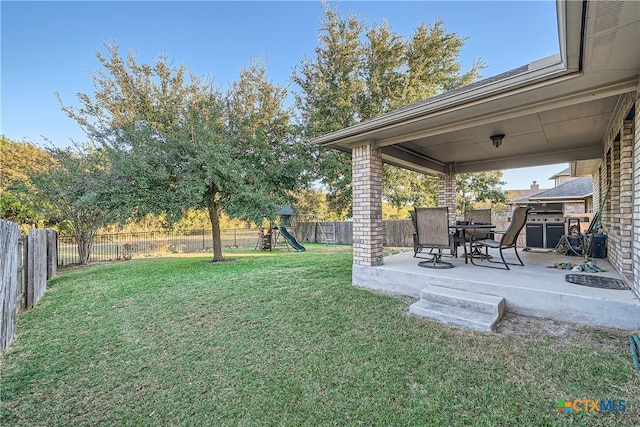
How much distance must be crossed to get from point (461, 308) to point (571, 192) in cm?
1163

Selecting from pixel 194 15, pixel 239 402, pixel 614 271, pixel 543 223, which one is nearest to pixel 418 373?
pixel 239 402

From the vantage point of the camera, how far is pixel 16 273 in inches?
140

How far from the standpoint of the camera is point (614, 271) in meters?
3.98

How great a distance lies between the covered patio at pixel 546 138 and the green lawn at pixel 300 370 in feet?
1.72

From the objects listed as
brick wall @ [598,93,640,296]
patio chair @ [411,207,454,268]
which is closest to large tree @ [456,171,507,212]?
brick wall @ [598,93,640,296]

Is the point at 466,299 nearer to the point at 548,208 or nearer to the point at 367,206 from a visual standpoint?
the point at 367,206

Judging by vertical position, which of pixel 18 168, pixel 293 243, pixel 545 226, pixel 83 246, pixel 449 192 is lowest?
pixel 293 243

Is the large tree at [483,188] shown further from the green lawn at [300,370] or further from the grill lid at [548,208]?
the green lawn at [300,370]

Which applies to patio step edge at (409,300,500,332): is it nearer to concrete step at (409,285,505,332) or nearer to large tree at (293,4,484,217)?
concrete step at (409,285,505,332)

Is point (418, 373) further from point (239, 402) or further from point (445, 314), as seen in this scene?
point (239, 402)

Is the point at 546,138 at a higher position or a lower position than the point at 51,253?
higher

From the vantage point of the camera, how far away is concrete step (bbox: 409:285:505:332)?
9.69ft

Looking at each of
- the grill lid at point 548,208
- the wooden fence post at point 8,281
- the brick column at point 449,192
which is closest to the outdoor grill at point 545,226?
the grill lid at point 548,208

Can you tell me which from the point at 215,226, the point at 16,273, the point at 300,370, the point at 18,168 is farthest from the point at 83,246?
the point at 300,370
